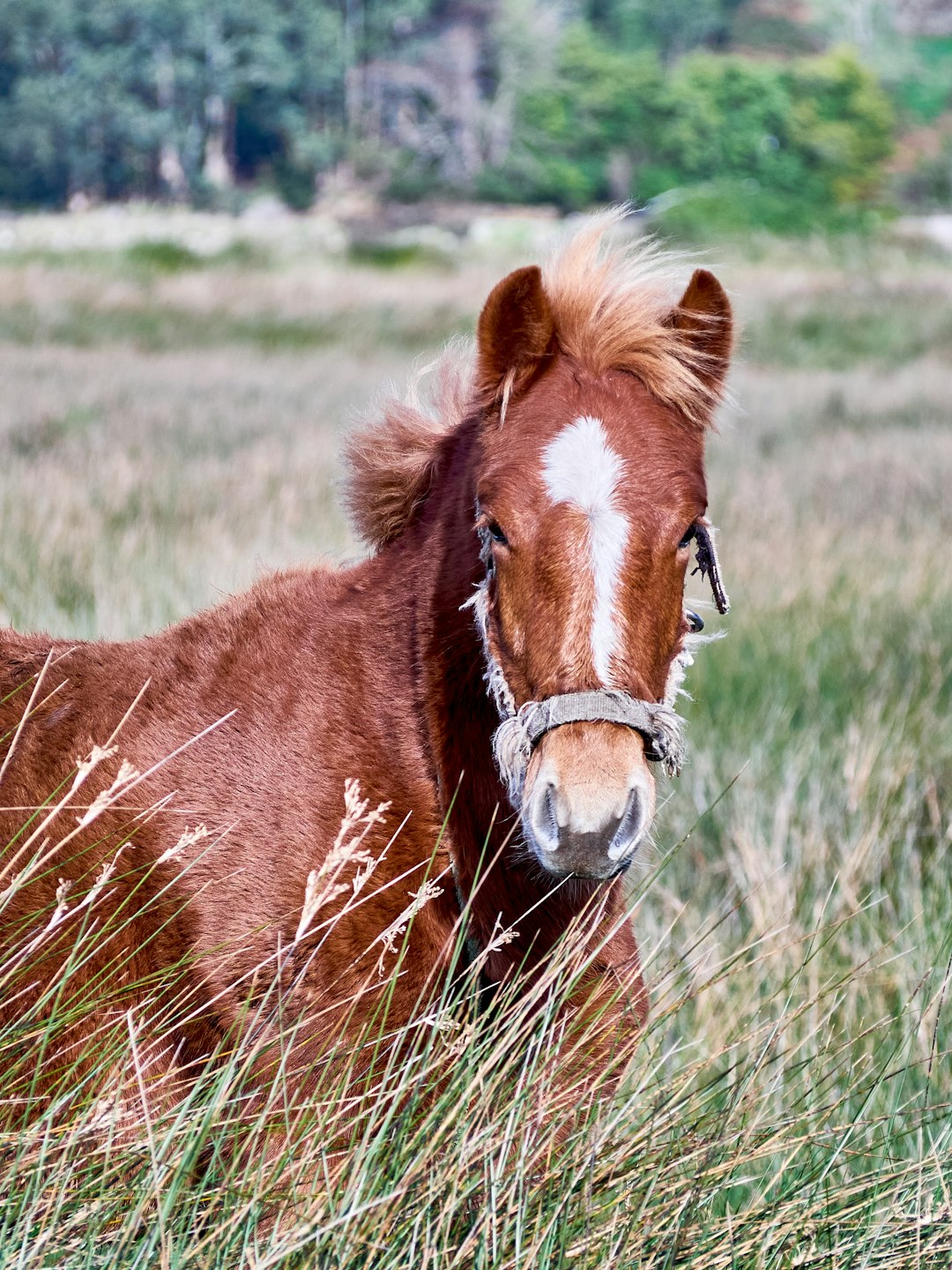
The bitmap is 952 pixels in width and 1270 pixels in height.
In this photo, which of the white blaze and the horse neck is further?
the horse neck

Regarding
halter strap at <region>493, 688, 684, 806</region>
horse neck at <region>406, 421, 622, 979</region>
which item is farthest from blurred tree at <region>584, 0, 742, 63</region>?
halter strap at <region>493, 688, 684, 806</region>

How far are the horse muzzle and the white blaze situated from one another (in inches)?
4.4

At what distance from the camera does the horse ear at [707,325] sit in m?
2.24

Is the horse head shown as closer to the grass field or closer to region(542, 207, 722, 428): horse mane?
region(542, 207, 722, 428): horse mane

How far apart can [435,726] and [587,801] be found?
1.55ft

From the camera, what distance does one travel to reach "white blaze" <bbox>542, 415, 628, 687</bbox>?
6.15 ft

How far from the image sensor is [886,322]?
765 inches

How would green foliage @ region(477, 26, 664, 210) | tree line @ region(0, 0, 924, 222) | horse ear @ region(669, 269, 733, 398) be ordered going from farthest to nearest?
1. green foliage @ region(477, 26, 664, 210)
2. tree line @ region(0, 0, 924, 222)
3. horse ear @ region(669, 269, 733, 398)

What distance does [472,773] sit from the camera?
213 centimetres

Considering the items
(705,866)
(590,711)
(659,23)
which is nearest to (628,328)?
(590,711)

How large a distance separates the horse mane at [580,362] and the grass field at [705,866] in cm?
30

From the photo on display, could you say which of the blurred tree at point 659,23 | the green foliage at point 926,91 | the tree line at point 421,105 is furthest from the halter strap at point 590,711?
the blurred tree at point 659,23

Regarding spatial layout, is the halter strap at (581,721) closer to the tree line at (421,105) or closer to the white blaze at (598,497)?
the white blaze at (598,497)

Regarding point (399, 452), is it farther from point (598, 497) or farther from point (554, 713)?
point (554, 713)
